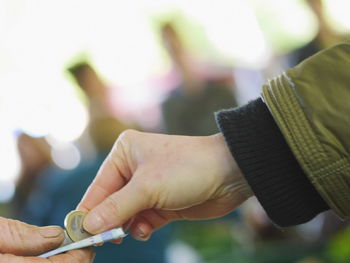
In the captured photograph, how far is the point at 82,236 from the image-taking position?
829mm

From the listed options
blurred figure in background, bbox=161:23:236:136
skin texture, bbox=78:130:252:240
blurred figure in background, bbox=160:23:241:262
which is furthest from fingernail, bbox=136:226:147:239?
→ blurred figure in background, bbox=161:23:236:136

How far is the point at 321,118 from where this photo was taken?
75cm

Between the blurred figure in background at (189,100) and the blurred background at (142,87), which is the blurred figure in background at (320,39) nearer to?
the blurred background at (142,87)

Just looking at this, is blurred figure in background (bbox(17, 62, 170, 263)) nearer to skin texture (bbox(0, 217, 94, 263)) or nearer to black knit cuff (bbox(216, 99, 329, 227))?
Answer: skin texture (bbox(0, 217, 94, 263))

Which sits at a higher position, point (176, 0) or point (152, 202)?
point (176, 0)

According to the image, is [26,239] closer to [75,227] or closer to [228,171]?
[75,227]

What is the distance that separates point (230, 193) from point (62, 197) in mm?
795

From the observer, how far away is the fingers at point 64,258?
766 mm

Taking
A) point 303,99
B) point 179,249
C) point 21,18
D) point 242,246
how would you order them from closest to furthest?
point 303,99, point 242,246, point 179,249, point 21,18

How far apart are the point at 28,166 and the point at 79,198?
51cm

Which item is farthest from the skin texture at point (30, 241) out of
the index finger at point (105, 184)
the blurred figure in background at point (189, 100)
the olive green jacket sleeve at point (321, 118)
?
the blurred figure in background at point (189, 100)

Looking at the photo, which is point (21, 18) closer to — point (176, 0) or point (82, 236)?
point (176, 0)

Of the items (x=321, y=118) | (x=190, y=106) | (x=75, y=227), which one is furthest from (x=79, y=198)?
(x=190, y=106)

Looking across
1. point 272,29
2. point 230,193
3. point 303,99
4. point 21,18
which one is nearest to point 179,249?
point 230,193
